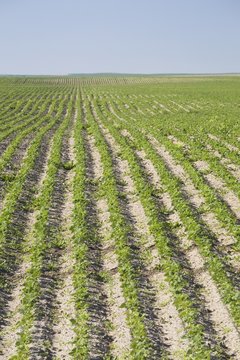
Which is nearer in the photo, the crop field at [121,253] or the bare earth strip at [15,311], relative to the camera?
the bare earth strip at [15,311]

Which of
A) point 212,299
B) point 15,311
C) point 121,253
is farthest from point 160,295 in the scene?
point 15,311

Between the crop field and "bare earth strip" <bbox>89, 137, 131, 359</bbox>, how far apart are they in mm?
28

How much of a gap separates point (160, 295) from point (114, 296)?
3.40 feet

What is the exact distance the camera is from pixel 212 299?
951 cm

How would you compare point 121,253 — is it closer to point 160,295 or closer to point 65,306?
point 160,295

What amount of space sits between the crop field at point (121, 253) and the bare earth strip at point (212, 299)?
2 centimetres

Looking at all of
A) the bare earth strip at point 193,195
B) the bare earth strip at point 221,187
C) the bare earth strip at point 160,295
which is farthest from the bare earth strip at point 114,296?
the bare earth strip at point 221,187

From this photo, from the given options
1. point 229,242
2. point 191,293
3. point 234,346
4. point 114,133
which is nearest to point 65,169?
point 114,133

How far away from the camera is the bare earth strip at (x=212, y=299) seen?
26.7 ft

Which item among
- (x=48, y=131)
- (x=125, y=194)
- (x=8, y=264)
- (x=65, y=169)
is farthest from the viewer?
(x=48, y=131)

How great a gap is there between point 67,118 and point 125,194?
76.9ft

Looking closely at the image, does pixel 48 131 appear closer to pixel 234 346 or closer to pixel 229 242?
pixel 229 242

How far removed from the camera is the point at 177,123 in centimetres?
3089

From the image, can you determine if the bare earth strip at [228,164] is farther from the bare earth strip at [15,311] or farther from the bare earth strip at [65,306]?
the bare earth strip at [15,311]
